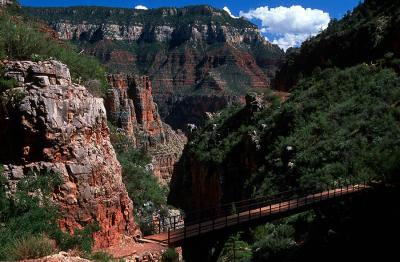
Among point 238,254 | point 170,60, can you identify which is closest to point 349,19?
point 238,254

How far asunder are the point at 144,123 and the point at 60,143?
2805 inches

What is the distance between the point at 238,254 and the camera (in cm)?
2350

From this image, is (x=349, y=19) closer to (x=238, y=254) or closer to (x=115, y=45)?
(x=238, y=254)

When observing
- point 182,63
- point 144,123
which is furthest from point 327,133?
point 182,63

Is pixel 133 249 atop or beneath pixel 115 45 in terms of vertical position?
beneath

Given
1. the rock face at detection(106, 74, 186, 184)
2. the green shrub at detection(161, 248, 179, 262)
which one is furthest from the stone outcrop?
the rock face at detection(106, 74, 186, 184)

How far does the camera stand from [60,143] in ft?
57.1

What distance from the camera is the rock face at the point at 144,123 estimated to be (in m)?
73.9

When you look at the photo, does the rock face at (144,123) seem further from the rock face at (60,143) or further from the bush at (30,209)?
the bush at (30,209)

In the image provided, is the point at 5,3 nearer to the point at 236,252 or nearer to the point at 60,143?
the point at 60,143

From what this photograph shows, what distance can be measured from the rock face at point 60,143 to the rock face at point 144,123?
5172cm

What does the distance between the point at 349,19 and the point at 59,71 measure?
43662 mm

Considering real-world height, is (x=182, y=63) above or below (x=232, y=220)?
above

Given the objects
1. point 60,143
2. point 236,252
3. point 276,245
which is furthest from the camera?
point 236,252
